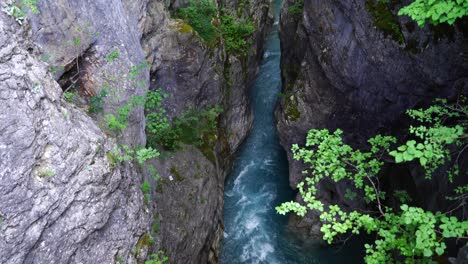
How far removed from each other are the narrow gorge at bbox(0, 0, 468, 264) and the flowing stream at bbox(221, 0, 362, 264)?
7cm

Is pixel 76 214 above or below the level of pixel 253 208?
above

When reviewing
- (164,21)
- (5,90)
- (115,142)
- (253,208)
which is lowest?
(253,208)

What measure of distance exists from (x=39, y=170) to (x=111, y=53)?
13.1 feet

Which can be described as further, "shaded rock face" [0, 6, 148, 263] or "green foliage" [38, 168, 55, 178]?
"green foliage" [38, 168, 55, 178]

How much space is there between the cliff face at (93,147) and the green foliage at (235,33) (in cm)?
299

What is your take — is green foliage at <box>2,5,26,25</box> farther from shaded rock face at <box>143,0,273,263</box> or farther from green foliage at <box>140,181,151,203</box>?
shaded rock face at <box>143,0,273,263</box>

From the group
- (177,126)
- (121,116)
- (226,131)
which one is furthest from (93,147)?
(226,131)

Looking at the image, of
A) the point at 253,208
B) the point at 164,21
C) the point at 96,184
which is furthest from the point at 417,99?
the point at 96,184

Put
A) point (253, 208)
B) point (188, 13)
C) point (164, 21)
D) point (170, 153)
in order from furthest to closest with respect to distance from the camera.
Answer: point (253, 208) < point (188, 13) < point (164, 21) < point (170, 153)

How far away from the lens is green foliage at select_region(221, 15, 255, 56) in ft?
55.8

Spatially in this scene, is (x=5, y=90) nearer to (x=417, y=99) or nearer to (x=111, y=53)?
(x=111, y=53)

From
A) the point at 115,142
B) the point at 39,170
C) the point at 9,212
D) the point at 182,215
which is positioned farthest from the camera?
the point at 182,215

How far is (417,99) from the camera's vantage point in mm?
11906

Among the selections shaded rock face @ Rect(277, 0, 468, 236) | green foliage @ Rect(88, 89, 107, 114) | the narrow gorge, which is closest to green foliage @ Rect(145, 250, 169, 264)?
the narrow gorge
